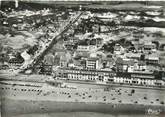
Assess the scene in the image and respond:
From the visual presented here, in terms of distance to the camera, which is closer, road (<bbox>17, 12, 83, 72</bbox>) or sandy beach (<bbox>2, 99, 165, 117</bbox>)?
sandy beach (<bbox>2, 99, 165, 117</bbox>)

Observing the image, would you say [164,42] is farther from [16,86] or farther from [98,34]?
[16,86]

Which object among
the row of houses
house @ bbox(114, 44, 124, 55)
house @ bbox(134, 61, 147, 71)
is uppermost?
house @ bbox(114, 44, 124, 55)

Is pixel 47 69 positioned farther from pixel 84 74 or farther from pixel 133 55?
pixel 133 55

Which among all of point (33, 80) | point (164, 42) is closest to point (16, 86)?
point (33, 80)

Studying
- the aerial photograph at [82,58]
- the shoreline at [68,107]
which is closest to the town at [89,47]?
the aerial photograph at [82,58]

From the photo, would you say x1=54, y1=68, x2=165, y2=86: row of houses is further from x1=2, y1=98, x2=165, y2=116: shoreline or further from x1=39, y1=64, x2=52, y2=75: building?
x1=2, y1=98, x2=165, y2=116: shoreline

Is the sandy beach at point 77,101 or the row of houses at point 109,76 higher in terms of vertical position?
the row of houses at point 109,76

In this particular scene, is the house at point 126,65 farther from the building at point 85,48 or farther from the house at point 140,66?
the building at point 85,48

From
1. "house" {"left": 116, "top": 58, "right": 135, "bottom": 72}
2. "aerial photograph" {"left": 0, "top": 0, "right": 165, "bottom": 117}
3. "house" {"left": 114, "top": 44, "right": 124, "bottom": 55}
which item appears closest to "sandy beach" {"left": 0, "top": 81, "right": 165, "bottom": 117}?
"aerial photograph" {"left": 0, "top": 0, "right": 165, "bottom": 117}
